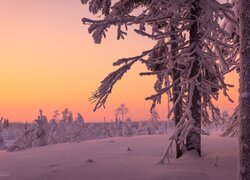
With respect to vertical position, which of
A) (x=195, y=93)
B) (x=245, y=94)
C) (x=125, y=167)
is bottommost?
(x=125, y=167)

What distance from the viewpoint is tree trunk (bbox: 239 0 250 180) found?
542 centimetres

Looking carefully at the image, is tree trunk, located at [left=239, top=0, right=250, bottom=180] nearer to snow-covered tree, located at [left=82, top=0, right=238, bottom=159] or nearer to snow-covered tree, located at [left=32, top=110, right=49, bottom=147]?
snow-covered tree, located at [left=82, top=0, right=238, bottom=159]

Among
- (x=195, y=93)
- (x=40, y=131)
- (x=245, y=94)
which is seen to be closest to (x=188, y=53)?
(x=195, y=93)

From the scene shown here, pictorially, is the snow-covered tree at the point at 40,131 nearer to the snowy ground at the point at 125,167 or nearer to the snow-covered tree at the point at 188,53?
the snowy ground at the point at 125,167

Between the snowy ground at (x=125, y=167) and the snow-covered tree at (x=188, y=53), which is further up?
the snow-covered tree at (x=188, y=53)

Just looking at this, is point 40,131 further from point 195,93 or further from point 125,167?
point 195,93

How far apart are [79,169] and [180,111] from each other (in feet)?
11.2

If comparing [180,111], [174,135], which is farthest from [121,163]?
[180,111]

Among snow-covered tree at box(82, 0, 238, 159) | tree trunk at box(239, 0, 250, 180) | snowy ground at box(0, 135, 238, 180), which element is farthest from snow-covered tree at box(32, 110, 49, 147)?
tree trunk at box(239, 0, 250, 180)

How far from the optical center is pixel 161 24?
10.3m

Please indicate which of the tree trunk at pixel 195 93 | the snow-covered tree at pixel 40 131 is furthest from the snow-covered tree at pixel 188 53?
the snow-covered tree at pixel 40 131

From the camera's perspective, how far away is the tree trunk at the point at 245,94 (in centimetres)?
542

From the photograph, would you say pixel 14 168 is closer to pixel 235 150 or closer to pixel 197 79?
pixel 197 79

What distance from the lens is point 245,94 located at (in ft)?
17.9
